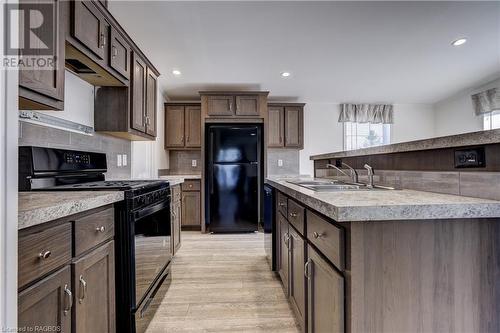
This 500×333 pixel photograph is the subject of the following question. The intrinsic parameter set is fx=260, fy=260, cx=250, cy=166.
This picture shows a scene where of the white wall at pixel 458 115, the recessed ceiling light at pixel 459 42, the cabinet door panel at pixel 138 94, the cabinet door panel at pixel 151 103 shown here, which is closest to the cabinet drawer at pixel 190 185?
the cabinet door panel at pixel 151 103

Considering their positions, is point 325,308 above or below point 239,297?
above

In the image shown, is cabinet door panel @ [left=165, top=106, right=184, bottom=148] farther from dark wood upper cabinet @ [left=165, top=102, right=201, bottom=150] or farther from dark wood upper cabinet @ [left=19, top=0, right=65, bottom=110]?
dark wood upper cabinet @ [left=19, top=0, right=65, bottom=110]

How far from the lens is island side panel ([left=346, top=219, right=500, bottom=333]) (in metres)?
0.83

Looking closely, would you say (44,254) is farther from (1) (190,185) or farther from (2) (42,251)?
(1) (190,185)

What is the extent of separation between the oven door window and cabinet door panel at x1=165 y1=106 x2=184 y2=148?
2582 millimetres

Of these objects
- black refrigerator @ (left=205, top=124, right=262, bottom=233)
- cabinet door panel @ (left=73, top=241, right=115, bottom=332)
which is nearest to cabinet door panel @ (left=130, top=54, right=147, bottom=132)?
cabinet door panel @ (left=73, top=241, right=115, bottom=332)

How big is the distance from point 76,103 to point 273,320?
2134mm

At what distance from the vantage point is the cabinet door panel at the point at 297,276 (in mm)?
1382

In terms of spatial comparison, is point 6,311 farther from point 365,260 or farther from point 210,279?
point 210,279

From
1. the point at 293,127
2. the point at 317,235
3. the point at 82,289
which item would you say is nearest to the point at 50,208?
the point at 82,289

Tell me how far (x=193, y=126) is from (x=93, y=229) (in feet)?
11.7

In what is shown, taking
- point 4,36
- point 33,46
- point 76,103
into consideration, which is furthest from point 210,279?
point 4,36

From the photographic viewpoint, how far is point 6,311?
578 millimetres

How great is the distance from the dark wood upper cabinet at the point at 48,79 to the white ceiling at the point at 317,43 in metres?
1.00
